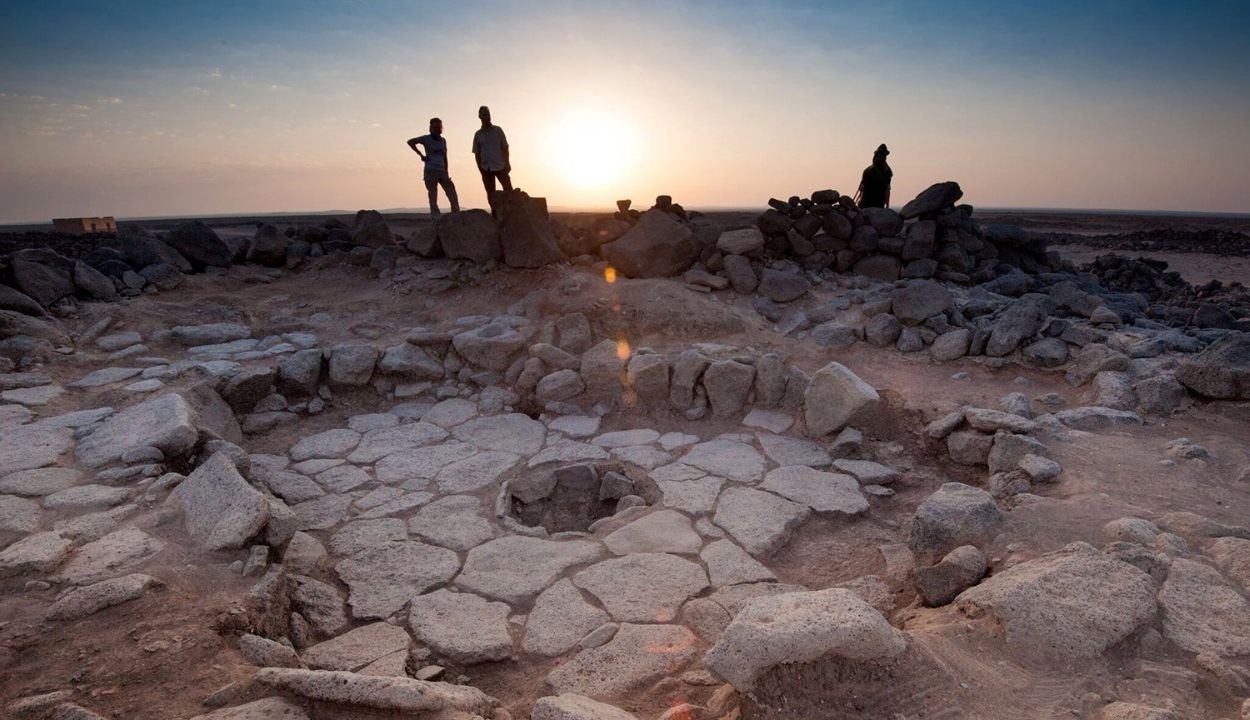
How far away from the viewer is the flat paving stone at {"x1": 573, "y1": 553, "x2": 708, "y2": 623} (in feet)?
10.2

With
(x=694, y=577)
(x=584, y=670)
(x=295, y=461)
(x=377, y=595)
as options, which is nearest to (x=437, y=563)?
(x=377, y=595)

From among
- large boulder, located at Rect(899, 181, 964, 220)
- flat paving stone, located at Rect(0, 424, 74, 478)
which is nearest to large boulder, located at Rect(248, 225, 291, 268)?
flat paving stone, located at Rect(0, 424, 74, 478)

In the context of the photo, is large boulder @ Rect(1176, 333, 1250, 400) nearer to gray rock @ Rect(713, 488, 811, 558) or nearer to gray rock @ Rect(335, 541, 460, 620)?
gray rock @ Rect(713, 488, 811, 558)

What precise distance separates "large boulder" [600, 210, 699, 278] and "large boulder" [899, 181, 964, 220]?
374 centimetres

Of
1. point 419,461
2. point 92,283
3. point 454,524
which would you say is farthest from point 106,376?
point 454,524

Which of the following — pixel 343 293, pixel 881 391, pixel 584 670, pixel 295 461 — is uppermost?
pixel 343 293

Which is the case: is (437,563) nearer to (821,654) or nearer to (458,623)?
(458,623)

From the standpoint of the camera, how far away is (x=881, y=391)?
17.5ft

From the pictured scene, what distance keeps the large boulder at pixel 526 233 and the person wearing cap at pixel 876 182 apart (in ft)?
18.9

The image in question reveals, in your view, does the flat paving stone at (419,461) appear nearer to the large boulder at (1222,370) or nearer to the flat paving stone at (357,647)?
the flat paving stone at (357,647)

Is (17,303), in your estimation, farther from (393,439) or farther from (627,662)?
(627,662)

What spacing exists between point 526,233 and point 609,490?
435 cm

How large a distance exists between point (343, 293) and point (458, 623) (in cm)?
655

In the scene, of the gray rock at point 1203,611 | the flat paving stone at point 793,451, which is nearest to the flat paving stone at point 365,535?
the flat paving stone at point 793,451
